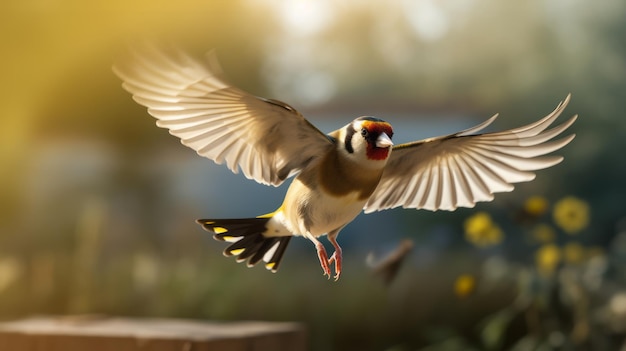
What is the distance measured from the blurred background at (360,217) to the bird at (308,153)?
1179 millimetres

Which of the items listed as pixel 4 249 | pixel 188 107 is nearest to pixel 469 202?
pixel 188 107

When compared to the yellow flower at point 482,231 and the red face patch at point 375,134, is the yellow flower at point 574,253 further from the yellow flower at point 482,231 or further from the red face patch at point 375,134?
the red face patch at point 375,134

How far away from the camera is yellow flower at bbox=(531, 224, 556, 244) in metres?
2.00

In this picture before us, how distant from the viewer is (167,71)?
56 centimetres

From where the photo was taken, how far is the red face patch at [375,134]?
0.59 metres

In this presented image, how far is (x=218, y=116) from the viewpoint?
66 cm

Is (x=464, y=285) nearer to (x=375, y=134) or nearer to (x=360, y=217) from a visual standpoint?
(x=360, y=217)

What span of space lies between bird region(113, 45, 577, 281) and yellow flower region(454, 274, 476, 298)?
3.77ft

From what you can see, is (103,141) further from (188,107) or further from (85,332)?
(188,107)

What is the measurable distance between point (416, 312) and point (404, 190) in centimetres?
129

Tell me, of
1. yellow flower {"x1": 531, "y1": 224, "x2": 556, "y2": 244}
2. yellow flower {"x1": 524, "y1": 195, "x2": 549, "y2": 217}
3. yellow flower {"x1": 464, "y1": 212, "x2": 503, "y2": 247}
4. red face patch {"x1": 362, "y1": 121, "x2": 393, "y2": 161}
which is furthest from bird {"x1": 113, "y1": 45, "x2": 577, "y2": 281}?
yellow flower {"x1": 531, "y1": 224, "x2": 556, "y2": 244}

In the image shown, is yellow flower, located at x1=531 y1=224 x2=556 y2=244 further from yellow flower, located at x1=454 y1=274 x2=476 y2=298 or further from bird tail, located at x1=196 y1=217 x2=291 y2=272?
bird tail, located at x1=196 y1=217 x2=291 y2=272

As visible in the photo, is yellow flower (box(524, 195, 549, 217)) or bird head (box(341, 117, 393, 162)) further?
yellow flower (box(524, 195, 549, 217))

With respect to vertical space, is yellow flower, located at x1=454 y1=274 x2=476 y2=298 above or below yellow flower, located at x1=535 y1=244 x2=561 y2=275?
below
